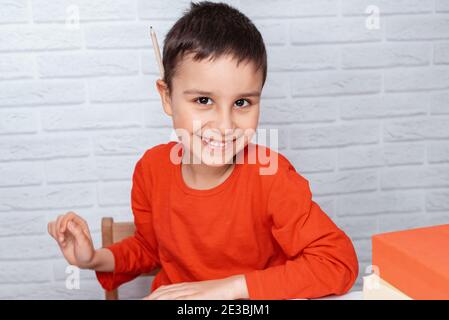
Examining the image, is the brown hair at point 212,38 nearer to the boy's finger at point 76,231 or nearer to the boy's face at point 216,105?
the boy's face at point 216,105

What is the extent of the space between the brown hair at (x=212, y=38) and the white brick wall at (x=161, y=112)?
1.94 ft

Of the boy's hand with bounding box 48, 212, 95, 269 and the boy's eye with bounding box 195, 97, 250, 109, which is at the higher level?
the boy's eye with bounding box 195, 97, 250, 109

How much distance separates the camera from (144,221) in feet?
3.48

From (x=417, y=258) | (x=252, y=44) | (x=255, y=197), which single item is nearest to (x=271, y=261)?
(x=255, y=197)

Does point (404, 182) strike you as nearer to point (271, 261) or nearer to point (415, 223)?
point (415, 223)

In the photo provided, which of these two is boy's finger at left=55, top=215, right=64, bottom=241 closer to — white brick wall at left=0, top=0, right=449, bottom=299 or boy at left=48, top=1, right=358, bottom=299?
boy at left=48, top=1, right=358, bottom=299

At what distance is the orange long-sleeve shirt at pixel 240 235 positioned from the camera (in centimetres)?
79

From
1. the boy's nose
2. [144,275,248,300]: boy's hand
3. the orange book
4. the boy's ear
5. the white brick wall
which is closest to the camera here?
the orange book

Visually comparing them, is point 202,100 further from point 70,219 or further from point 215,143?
point 70,219

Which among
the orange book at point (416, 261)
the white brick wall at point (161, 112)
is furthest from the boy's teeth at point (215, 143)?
the white brick wall at point (161, 112)

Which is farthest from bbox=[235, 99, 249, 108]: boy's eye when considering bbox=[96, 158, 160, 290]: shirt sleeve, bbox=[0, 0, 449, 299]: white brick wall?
bbox=[0, 0, 449, 299]: white brick wall

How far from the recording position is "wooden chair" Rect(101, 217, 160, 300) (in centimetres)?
103

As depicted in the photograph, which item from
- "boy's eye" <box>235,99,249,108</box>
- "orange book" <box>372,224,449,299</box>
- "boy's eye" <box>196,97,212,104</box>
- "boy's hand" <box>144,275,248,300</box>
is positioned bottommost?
"boy's hand" <box>144,275,248,300</box>

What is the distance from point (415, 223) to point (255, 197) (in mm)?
956
